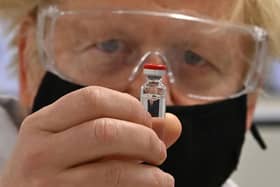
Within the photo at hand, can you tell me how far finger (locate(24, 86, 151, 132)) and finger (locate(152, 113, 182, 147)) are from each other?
0.02m

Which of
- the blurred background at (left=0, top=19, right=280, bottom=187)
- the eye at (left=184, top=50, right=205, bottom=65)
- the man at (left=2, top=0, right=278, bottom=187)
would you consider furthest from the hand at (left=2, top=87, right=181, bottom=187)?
the blurred background at (left=0, top=19, right=280, bottom=187)

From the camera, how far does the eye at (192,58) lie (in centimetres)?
124

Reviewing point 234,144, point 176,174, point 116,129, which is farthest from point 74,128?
point 234,144

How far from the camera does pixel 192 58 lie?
49.7 inches

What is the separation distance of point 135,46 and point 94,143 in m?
0.52

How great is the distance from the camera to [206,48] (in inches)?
49.9

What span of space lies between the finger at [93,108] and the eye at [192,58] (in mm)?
545

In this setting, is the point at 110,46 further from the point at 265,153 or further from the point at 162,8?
the point at 265,153

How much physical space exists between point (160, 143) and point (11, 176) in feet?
0.62

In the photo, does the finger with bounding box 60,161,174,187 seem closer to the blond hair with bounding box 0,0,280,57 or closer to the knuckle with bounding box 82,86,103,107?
the knuckle with bounding box 82,86,103,107

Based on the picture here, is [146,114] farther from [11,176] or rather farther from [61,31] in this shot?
[61,31]

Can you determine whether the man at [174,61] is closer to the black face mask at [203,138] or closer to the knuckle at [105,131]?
the black face mask at [203,138]

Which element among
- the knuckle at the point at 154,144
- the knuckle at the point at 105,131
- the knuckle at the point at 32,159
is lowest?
the knuckle at the point at 32,159

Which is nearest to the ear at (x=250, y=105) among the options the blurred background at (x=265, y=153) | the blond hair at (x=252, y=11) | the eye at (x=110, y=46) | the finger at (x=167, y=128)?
the blond hair at (x=252, y=11)
